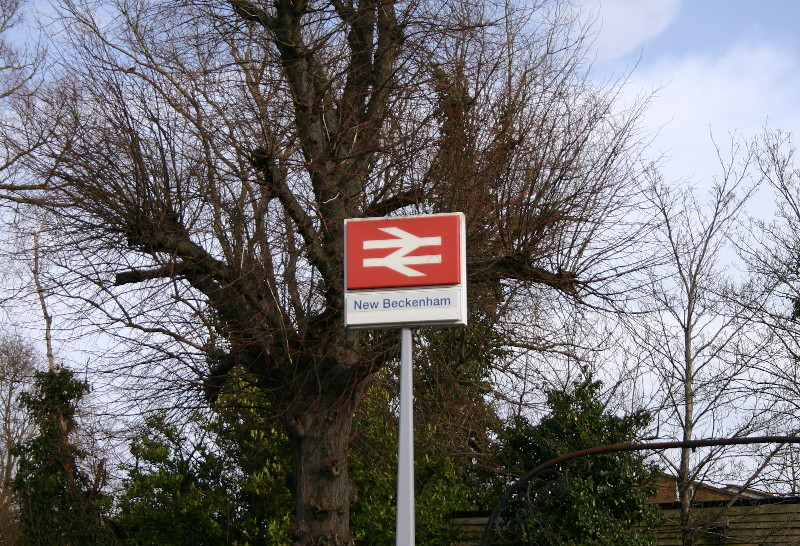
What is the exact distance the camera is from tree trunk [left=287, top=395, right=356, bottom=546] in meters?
10.8

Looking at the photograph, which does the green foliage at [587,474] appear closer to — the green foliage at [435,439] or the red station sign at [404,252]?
the green foliage at [435,439]

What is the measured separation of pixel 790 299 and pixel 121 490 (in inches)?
578

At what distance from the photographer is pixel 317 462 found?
11.0m

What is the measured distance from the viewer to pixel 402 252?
6652 millimetres

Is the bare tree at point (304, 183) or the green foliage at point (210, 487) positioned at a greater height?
the bare tree at point (304, 183)

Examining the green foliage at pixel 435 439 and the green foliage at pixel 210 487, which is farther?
the green foliage at pixel 210 487

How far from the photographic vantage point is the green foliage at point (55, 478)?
1994cm

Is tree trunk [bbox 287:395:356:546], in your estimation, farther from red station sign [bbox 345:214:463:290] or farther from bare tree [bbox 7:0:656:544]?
red station sign [bbox 345:214:463:290]

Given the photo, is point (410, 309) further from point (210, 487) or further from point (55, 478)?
point (55, 478)

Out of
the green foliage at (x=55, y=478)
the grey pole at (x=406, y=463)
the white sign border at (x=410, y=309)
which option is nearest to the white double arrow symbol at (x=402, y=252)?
the white sign border at (x=410, y=309)

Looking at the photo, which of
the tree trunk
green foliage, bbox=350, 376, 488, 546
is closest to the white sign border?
the tree trunk

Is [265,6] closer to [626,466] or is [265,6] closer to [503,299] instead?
[503,299]

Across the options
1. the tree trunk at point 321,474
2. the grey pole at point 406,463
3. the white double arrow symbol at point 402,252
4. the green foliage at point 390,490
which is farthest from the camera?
the green foliage at point 390,490

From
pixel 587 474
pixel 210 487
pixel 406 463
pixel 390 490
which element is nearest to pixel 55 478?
pixel 210 487
